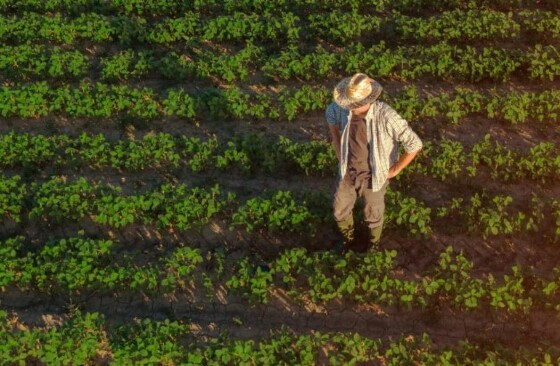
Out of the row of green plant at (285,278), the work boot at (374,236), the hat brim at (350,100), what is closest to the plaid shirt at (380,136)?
the hat brim at (350,100)

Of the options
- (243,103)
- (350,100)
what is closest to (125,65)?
(243,103)

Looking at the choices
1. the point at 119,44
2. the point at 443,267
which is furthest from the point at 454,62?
the point at 119,44

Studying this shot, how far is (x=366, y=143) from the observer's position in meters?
5.80

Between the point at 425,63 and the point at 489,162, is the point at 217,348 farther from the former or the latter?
the point at 425,63

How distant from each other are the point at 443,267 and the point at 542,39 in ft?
19.3

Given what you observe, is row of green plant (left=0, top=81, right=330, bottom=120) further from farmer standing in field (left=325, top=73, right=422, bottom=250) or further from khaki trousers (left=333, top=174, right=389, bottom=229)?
farmer standing in field (left=325, top=73, right=422, bottom=250)

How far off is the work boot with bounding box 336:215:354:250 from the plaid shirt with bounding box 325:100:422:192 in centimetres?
74

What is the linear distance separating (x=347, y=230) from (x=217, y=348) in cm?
198

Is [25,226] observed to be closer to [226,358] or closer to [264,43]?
[226,358]

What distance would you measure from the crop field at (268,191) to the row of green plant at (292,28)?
40 millimetres

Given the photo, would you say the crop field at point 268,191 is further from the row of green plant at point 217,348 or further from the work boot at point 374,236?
the work boot at point 374,236

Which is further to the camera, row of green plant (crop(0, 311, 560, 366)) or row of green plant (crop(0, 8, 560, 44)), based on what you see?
row of green plant (crop(0, 8, 560, 44))

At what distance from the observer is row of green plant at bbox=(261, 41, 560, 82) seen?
9.39 metres

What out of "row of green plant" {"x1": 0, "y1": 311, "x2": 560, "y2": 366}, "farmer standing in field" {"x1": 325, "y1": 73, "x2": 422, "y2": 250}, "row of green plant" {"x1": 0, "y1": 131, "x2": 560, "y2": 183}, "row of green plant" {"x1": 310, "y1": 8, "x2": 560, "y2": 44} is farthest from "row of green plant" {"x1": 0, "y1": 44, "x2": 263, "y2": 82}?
"row of green plant" {"x1": 0, "y1": 311, "x2": 560, "y2": 366}
